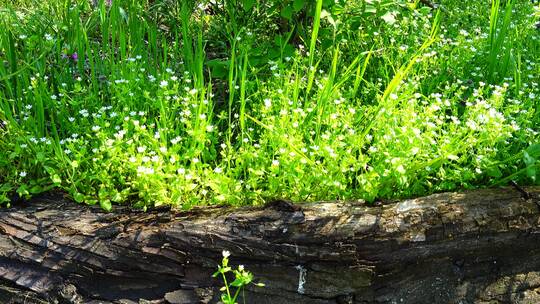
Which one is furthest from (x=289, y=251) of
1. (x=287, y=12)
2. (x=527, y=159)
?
(x=287, y=12)

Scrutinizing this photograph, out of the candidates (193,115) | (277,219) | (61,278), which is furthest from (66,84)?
(277,219)

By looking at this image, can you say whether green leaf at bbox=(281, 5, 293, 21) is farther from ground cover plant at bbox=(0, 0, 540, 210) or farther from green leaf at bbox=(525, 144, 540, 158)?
green leaf at bbox=(525, 144, 540, 158)

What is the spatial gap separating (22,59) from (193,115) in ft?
3.99

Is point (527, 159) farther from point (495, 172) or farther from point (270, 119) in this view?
point (270, 119)

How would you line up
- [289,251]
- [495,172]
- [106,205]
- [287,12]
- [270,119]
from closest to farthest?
1. [289,251]
2. [106,205]
3. [495,172]
4. [270,119]
5. [287,12]

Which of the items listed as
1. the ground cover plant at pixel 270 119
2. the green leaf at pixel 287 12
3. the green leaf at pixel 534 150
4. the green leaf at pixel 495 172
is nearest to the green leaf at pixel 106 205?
the ground cover plant at pixel 270 119

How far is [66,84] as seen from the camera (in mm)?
2979

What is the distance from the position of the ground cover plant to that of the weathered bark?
0.39ft

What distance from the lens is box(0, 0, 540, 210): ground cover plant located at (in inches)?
95.0

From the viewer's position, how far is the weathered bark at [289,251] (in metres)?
2.24

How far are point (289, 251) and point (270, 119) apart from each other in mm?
663

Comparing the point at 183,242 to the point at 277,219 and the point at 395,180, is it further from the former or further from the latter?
the point at 395,180

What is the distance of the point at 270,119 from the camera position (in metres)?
2.64

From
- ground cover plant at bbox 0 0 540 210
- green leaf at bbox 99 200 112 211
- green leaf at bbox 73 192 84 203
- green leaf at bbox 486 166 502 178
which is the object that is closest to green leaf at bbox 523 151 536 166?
ground cover plant at bbox 0 0 540 210
